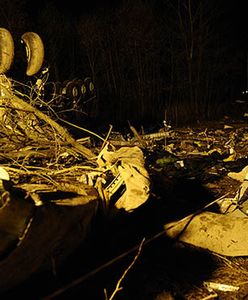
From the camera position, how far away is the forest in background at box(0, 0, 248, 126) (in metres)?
16.7

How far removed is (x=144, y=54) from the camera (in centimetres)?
1778

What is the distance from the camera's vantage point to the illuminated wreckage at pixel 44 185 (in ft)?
7.02

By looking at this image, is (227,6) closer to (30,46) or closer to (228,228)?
(30,46)

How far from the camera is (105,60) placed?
1758 cm

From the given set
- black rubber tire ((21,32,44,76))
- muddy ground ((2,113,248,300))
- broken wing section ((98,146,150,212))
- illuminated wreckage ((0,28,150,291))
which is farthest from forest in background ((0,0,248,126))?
broken wing section ((98,146,150,212))

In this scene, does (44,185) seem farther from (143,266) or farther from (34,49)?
(34,49)

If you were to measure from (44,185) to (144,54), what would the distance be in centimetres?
1543

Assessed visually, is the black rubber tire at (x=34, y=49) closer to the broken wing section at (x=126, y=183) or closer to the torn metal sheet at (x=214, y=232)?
the broken wing section at (x=126, y=183)

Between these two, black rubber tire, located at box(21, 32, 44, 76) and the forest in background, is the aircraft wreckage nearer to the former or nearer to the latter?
black rubber tire, located at box(21, 32, 44, 76)

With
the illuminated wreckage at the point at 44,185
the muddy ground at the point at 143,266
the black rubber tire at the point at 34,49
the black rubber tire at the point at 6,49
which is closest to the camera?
the illuminated wreckage at the point at 44,185

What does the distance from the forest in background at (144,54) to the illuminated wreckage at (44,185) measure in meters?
11.0

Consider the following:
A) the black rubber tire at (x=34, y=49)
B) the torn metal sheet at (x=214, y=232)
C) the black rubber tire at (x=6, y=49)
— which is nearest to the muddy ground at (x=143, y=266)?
the torn metal sheet at (x=214, y=232)

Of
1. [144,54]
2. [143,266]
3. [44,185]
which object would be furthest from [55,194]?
[144,54]

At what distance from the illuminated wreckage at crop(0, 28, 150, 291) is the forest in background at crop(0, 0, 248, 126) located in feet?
36.1
